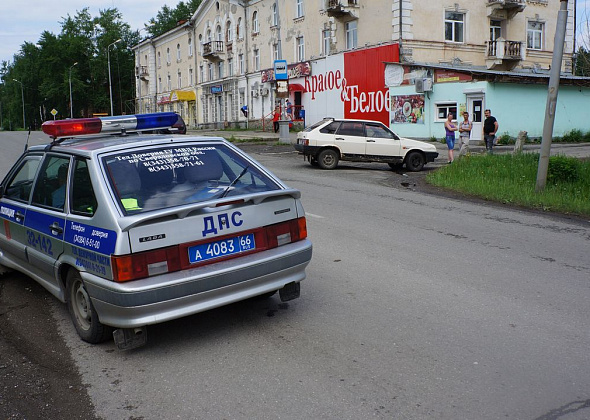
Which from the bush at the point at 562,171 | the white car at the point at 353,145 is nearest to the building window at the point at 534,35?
the white car at the point at 353,145

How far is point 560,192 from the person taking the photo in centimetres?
1244

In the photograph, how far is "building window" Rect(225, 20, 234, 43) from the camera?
51.3 metres

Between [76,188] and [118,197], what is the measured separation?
56 cm

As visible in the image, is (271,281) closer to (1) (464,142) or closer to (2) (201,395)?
(2) (201,395)

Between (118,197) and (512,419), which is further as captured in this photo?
(118,197)

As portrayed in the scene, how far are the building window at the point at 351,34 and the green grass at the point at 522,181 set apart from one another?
21682 mm

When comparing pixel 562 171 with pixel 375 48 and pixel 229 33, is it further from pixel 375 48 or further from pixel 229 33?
pixel 229 33

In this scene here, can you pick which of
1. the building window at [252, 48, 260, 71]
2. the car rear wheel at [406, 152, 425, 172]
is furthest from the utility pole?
the building window at [252, 48, 260, 71]

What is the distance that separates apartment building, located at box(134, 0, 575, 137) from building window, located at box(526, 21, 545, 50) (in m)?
0.06

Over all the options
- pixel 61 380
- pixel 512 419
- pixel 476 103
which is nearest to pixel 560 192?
pixel 512 419

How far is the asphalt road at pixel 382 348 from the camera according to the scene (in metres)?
3.62

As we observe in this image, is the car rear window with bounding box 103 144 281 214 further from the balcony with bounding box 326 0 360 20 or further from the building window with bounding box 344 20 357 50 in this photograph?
the building window with bounding box 344 20 357 50

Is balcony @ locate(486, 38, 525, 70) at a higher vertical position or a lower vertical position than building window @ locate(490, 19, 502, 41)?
lower

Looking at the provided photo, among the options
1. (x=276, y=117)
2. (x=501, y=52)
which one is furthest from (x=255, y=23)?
(x=501, y=52)
